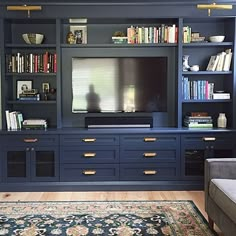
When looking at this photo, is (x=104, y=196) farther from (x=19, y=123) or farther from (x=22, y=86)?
(x=22, y=86)

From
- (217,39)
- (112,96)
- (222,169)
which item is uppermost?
(217,39)

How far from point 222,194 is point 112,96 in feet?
7.58

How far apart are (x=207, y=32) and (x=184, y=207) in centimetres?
230

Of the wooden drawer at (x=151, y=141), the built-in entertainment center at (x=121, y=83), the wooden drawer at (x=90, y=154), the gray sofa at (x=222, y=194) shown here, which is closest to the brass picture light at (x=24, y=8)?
the built-in entertainment center at (x=121, y=83)

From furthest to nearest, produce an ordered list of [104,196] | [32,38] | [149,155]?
[32,38] → [149,155] → [104,196]

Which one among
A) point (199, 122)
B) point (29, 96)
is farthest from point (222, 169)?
point (29, 96)

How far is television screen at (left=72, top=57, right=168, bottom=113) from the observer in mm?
4832

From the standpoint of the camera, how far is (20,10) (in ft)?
14.8

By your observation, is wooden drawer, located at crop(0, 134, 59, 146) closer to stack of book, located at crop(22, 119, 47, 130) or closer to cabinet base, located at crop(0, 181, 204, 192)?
stack of book, located at crop(22, 119, 47, 130)

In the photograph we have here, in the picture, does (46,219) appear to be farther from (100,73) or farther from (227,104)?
(227,104)

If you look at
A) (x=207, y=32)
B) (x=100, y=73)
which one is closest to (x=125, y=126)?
(x=100, y=73)

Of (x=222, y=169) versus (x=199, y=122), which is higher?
(x=199, y=122)

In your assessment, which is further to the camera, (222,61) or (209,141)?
(222,61)

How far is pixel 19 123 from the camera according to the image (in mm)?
4719
